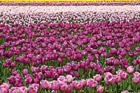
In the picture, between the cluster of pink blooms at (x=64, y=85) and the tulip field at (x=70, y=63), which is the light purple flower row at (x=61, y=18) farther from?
the cluster of pink blooms at (x=64, y=85)

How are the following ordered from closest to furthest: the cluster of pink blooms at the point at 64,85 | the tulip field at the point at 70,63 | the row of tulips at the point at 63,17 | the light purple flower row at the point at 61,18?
the cluster of pink blooms at the point at 64,85 → the tulip field at the point at 70,63 → the light purple flower row at the point at 61,18 → the row of tulips at the point at 63,17

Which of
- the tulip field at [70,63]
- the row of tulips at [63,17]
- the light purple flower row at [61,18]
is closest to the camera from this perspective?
the tulip field at [70,63]

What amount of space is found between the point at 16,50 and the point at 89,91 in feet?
6.30

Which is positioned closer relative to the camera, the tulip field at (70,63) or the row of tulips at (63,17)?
the tulip field at (70,63)

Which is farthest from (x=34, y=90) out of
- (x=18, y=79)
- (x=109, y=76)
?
(x=109, y=76)

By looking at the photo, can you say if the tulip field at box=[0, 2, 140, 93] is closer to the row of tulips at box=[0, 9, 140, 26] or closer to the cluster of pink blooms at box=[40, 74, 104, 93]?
the cluster of pink blooms at box=[40, 74, 104, 93]

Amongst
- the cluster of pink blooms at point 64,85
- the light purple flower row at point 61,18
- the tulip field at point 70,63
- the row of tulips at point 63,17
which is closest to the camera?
the cluster of pink blooms at point 64,85

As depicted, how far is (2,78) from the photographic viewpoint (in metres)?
4.10

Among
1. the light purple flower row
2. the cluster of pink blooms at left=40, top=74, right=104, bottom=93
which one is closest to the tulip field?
the cluster of pink blooms at left=40, top=74, right=104, bottom=93

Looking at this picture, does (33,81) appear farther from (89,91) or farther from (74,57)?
(74,57)

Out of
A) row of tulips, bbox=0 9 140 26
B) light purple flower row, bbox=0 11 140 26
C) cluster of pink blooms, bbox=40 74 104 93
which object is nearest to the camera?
cluster of pink blooms, bbox=40 74 104 93

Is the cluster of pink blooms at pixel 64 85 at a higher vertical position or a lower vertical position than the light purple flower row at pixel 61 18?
higher

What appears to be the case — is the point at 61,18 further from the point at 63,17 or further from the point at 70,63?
the point at 70,63

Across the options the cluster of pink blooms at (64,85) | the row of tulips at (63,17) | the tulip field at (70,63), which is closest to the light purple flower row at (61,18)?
the row of tulips at (63,17)
